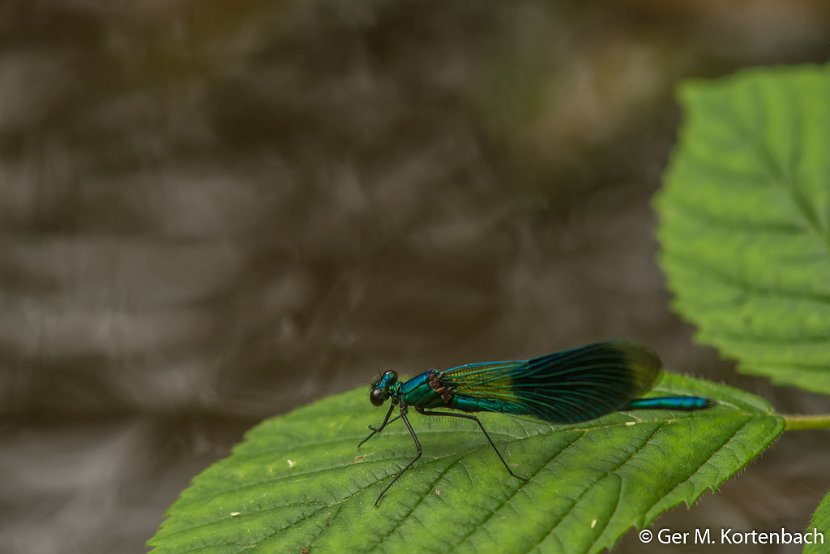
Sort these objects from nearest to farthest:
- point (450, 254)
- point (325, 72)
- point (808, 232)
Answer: point (808, 232) < point (450, 254) < point (325, 72)

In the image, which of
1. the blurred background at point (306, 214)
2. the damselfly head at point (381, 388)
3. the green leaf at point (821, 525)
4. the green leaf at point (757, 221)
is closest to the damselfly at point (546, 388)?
the damselfly head at point (381, 388)

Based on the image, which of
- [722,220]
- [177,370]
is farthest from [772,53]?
[177,370]

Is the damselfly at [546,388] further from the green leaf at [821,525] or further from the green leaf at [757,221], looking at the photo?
the green leaf at [757,221]

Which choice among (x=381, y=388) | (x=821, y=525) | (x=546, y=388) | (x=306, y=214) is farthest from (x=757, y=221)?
(x=306, y=214)

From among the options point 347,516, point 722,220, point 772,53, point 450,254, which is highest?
point 772,53

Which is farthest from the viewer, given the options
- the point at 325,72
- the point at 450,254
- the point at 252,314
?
the point at 325,72

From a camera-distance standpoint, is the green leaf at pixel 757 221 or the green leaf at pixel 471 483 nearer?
the green leaf at pixel 471 483

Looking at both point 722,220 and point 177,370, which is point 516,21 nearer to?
point 177,370
